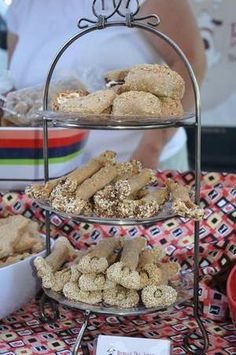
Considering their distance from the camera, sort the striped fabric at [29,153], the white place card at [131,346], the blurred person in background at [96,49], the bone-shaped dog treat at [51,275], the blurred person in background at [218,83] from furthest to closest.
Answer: the blurred person in background at [218,83] → the blurred person in background at [96,49] → the striped fabric at [29,153] → the bone-shaped dog treat at [51,275] → the white place card at [131,346]

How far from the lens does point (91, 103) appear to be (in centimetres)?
82

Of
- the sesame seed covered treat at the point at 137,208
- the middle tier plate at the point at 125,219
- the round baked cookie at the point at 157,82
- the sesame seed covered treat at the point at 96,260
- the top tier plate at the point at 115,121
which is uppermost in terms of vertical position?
the round baked cookie at the point at 157,82

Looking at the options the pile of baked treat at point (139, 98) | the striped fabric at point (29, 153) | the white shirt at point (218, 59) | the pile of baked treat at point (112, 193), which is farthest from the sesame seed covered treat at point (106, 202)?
the white shirt at point (218, 59)

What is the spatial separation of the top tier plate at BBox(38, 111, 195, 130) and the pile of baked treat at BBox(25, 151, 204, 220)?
0.09 m

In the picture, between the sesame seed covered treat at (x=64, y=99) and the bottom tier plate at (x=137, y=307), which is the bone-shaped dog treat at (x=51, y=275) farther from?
the sesame seed covered treat at (x=64, y=99)

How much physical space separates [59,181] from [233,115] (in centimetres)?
164

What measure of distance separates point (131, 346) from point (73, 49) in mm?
1168

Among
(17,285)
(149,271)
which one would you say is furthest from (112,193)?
(17,285)

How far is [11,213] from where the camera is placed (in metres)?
1.20

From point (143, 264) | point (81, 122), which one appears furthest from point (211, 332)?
point (81, 122)

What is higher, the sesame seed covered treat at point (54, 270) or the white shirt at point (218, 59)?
the white shirt at point (218, 59)

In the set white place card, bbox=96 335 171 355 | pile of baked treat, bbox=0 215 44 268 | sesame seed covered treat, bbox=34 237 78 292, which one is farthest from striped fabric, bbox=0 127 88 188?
white place card, bbox=96 335 171 355

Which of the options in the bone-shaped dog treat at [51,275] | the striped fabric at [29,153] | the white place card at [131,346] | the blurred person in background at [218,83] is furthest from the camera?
the blurred person in background at [218,83]

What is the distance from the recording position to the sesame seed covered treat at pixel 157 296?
815 millimetres
